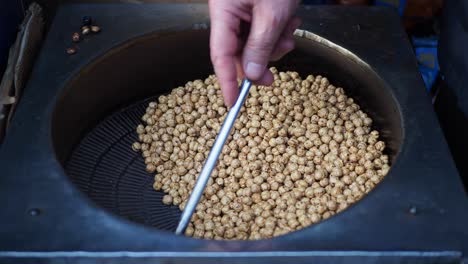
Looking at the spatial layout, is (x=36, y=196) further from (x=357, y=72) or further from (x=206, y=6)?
(x=357, y=72)

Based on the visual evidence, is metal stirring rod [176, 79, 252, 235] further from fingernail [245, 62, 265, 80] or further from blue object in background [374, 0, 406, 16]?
blue object in background [374, 0, 406, 16]

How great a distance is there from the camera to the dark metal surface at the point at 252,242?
3.59 ft

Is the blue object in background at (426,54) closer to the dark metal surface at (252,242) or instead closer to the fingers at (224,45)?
the dark metal surface at (252,242)

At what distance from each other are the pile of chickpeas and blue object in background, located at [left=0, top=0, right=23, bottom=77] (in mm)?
481

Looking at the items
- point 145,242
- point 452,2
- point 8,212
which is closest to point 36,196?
point 8,212

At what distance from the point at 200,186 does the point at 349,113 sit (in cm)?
65

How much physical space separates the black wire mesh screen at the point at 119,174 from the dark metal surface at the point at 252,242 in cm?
20

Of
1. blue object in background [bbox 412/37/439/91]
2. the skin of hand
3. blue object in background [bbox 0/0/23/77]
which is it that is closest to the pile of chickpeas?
the skin of hand

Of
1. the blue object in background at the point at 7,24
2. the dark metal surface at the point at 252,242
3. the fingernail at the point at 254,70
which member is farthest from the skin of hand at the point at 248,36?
the blue object in background at the point at 7,24

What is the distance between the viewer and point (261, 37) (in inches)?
44.4

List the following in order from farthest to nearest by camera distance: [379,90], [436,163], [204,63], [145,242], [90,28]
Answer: [204,63]
[90,28]
[379,90]
[436,163]
[145,242]

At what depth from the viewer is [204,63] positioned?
5.87 ft

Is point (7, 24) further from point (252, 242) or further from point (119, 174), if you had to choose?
point (252, 242)

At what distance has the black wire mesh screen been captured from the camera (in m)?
1.46
